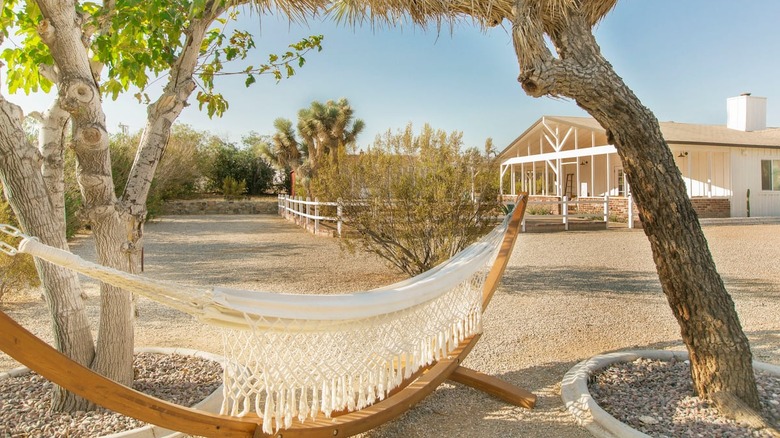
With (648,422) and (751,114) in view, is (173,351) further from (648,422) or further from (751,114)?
(751,114)

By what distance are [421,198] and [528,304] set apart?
1.83m

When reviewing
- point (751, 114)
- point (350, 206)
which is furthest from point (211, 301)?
point (751, 114)

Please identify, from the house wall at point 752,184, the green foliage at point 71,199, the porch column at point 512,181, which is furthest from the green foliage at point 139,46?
the porch column at point 512,181

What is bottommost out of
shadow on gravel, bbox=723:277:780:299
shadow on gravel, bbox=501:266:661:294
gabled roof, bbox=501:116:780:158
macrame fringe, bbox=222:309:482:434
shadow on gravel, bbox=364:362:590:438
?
shadow on gravel, bbox=723:277:780:299

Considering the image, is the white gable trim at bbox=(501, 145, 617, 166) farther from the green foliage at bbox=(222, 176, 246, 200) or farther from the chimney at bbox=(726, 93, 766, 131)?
the green foliage at bbox=(222, 176, 246, 200)

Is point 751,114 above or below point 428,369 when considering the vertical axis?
above

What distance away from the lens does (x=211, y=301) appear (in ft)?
5.72

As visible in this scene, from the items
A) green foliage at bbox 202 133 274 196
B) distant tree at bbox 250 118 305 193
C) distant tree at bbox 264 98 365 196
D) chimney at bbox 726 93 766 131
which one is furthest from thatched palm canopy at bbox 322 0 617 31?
green foliage at bbox 202 133 274 196

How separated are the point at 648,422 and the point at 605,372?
0.70 m

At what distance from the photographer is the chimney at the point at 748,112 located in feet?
67.8

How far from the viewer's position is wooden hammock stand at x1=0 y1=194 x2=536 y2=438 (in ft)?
4.64

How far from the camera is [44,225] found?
2.84 m

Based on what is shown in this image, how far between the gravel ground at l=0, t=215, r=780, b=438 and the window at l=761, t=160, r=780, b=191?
23.4 ft

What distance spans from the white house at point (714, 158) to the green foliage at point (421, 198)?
10217 mm
